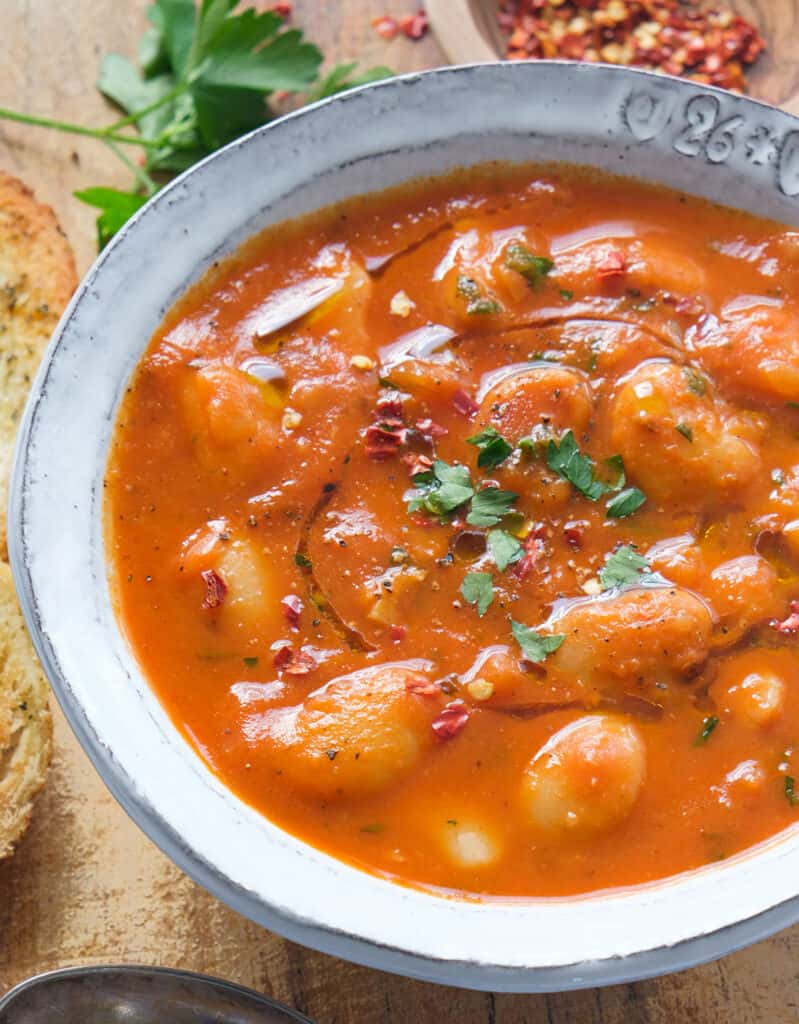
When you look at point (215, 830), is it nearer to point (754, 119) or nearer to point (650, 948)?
point (650, 948)

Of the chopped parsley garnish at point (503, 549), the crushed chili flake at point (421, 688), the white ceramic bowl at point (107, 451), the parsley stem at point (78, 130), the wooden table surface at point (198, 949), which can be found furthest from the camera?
the parsley stem at point (78, 130)

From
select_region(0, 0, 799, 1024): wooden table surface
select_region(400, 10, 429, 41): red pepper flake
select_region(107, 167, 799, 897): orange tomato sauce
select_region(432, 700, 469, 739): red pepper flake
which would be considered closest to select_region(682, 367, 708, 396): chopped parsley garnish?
select_region(107, 167, 799, 897): orange tomato sauce

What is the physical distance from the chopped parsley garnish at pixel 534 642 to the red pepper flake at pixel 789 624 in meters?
0.58

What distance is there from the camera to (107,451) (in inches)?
125

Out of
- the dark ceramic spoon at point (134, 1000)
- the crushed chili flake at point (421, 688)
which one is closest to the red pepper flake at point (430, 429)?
the crushed chili flake at point (421, 688)

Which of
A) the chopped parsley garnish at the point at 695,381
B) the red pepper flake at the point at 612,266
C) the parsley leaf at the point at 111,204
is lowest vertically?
the chopped parsley garnish at the point at 695,381

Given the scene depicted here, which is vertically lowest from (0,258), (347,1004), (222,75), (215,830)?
(347,1004)

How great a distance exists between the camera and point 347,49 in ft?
13.5

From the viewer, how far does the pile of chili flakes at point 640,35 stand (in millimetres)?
4234

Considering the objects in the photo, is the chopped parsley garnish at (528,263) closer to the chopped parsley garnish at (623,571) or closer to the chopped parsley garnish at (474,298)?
the chopped parsley garnish at (474,298)

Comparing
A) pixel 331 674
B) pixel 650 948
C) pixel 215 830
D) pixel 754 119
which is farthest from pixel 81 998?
pixel 754 119

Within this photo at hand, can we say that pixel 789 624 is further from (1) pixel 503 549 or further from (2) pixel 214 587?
(2) pixel 214 587

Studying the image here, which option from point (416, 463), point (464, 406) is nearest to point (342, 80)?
point (464, 406)

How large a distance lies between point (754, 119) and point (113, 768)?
2424 mm
